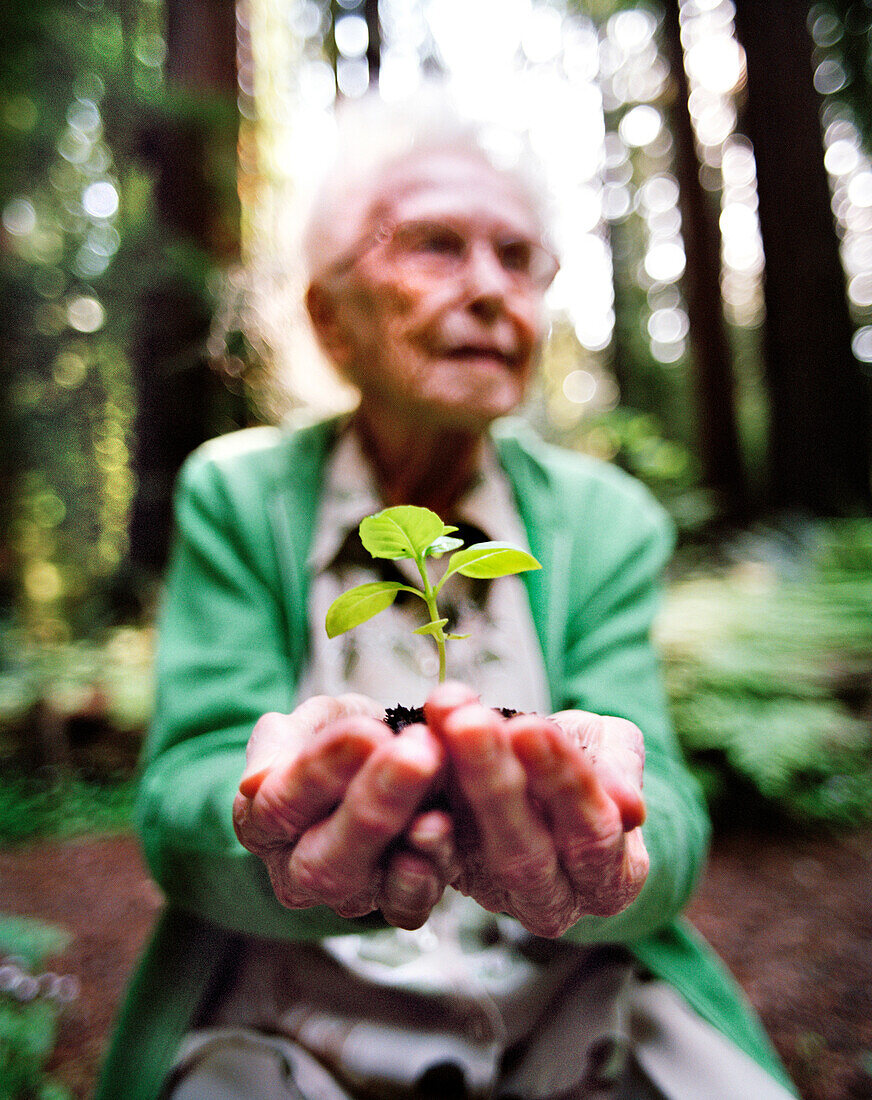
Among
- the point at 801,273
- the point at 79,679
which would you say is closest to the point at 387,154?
the point at 801,273

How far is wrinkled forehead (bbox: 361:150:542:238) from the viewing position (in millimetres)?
487

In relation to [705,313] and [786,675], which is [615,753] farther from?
[705,313]

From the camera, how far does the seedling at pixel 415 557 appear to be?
376 mm

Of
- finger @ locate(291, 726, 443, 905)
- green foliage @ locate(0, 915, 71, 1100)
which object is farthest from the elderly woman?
green foliage @ locate(0, 915, 71, 1100)

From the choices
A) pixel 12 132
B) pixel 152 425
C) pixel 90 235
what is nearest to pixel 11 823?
pixel 152 425

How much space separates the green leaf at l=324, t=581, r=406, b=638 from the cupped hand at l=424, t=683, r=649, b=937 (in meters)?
0.10

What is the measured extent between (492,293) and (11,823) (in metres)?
0.93

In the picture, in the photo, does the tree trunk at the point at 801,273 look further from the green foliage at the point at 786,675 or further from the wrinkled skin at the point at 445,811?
the wrinkled skin at the point at 445,811

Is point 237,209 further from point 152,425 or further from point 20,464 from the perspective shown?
point 20,464

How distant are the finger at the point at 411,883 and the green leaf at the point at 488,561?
0.49ft

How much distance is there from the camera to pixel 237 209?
67 cm

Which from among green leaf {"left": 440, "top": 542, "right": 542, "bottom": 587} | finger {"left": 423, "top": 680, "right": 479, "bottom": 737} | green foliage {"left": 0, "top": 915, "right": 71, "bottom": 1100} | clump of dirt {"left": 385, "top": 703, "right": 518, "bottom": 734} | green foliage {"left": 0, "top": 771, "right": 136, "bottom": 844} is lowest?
green foliage {"left": 0, "top": 915, "right": 71, "bottom": 1100}

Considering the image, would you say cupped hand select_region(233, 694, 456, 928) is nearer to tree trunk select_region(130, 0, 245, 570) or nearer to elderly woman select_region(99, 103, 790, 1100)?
elderly woman select_region(99, 103, 790, 1100)

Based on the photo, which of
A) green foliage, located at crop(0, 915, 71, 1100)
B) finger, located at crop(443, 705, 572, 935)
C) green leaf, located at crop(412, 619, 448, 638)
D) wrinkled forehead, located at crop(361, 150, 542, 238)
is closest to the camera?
finger, located at crop(443, 705, 572, 935)
